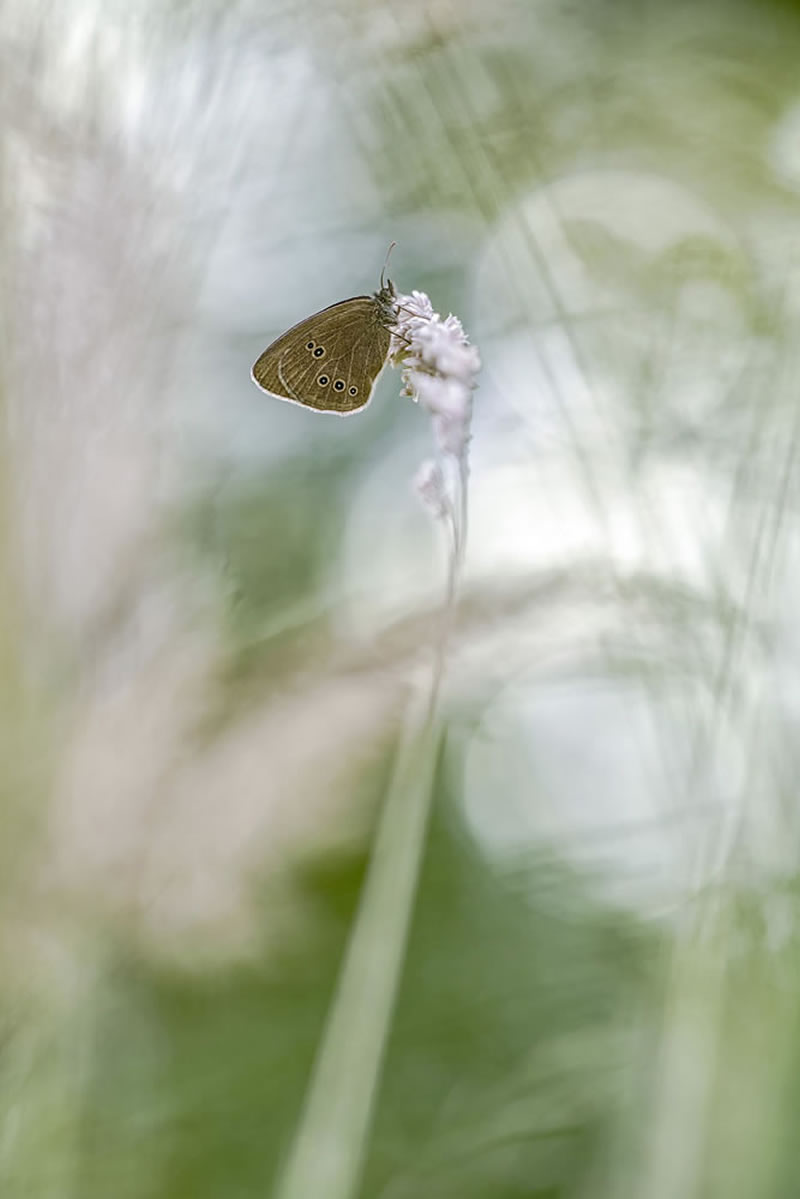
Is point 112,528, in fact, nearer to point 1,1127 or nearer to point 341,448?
point 341,448

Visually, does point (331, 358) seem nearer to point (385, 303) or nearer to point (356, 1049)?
point (385, 303)

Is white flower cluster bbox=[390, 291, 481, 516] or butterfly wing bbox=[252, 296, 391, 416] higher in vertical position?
butterfly wing bbox=[252, 296, 391, 416]

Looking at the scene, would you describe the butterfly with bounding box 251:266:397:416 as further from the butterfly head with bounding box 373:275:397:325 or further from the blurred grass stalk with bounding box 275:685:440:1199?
the blurred grass stalk with bounding box 275:685:440:1199

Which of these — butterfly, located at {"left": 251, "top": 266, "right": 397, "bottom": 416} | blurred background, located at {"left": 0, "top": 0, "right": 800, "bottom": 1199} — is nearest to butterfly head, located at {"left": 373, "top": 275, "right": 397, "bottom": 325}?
butterfly, located at {"left": 251, "top": 266, "right": 397, "bottom": 416}

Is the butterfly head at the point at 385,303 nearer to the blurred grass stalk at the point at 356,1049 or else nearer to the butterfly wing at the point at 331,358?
the butterfly wing at the point at 331,358

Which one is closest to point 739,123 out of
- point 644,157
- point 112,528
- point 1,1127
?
point 644,157
